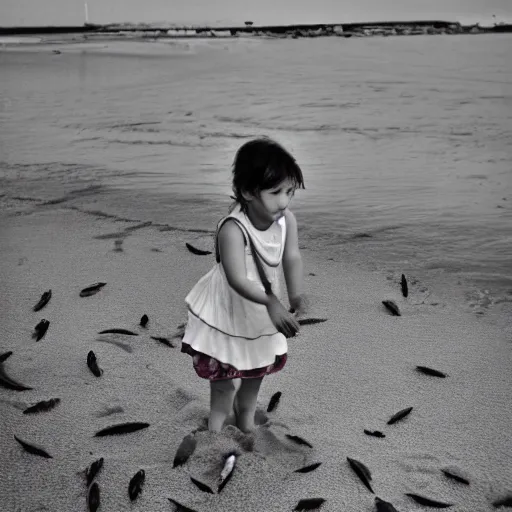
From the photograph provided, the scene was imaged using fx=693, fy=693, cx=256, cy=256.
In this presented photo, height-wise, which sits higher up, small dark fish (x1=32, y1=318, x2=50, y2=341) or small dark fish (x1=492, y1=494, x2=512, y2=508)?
small dark fish (x1=32, y1=318, x2=50, y2=341)

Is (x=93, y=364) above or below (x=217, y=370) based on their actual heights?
below

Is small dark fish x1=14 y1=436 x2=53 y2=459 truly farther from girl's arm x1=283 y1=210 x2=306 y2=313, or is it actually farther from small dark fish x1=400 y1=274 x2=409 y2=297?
small dark fish x1=400 y1=274 x2=409 y2=297

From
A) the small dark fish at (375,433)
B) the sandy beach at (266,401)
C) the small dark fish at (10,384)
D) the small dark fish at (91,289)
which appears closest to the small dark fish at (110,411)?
the sandy beach at (266,401)

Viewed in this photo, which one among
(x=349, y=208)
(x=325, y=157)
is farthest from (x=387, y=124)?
(x=349, y=208)

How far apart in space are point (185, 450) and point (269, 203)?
980 mm

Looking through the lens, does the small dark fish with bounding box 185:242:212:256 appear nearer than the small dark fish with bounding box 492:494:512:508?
No

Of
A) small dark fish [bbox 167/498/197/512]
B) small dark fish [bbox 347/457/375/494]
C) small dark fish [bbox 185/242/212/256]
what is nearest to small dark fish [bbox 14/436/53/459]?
small dark fish [bbox 167/498/197/512]

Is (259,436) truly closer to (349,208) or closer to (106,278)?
(106,278)

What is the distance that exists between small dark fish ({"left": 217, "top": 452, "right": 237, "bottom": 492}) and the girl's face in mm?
846

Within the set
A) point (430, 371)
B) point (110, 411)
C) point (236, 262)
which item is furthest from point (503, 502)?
point (110, 411)

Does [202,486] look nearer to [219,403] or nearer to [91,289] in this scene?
[219,403]

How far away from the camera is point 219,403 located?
2621mm

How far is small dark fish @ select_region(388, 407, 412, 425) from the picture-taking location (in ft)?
9.29

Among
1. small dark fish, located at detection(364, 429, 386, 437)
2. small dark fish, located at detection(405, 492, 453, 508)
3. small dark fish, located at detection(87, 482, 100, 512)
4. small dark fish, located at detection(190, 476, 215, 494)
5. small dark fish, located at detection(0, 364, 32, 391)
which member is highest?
small dark fish, located at detection(0, 364, 32, 391)
